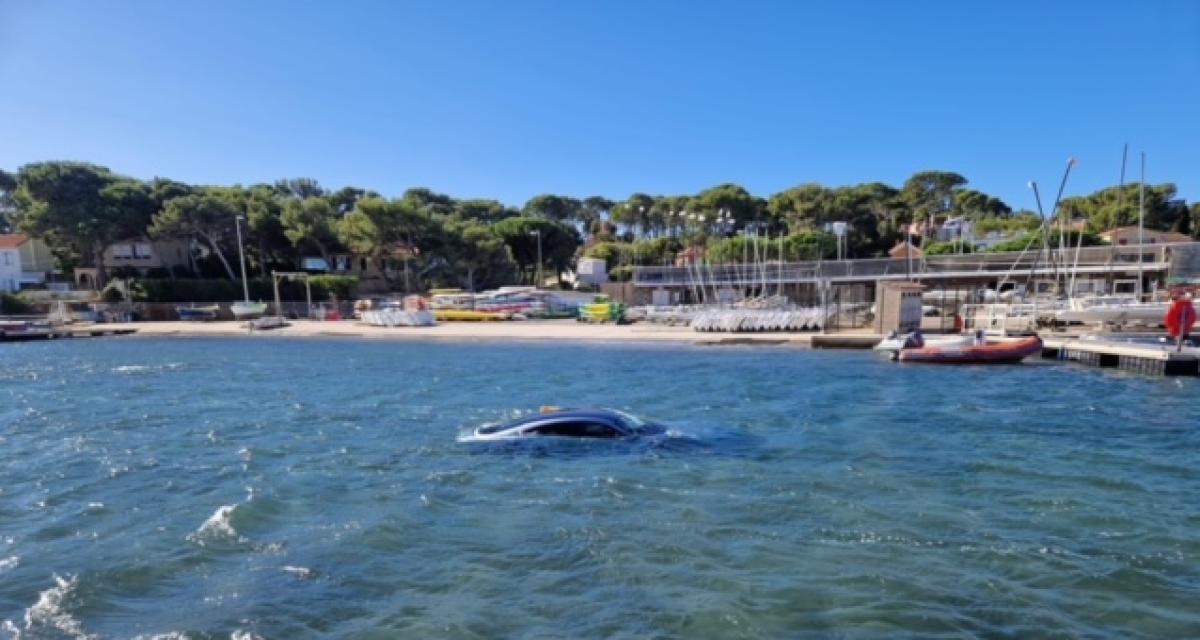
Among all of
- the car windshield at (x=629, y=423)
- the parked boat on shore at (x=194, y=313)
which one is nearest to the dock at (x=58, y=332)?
the parked boat on shore at (x=194, y=313)

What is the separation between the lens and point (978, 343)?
27688mm

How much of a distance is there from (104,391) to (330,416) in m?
10.9

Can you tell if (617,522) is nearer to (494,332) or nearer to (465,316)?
(494,332)

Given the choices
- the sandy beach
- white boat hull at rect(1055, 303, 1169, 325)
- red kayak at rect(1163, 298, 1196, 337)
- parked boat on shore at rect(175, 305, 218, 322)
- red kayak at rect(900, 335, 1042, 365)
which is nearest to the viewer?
red kayak at rect(1163, 298, 1196, 337)

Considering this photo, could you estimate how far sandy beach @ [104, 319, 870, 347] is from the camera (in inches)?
1582

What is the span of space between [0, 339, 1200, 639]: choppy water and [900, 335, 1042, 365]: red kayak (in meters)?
7.44

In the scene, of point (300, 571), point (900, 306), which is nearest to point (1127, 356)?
point (900, 306)

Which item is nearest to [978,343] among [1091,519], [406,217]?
[1091,519]

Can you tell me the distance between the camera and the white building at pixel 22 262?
246 feet

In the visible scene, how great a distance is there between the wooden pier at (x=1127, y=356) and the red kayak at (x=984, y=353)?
6.99ft

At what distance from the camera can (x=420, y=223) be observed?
2854 inches

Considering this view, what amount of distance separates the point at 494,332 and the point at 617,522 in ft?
127

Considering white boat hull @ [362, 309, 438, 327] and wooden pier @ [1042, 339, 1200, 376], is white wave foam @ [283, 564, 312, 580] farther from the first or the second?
white boat hull @ [362, 309, 438, 327]

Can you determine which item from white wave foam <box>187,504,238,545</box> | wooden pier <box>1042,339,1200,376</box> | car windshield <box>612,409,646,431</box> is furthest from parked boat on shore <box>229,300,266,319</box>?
wooden pier <box>1042,339,1200,376</box>
